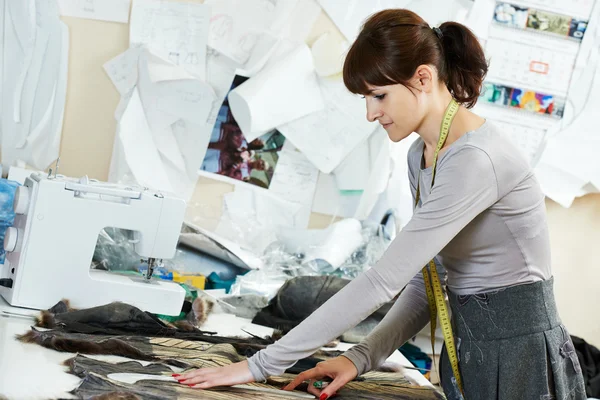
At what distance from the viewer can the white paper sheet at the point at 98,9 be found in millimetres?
2574

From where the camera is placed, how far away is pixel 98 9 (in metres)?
2.60

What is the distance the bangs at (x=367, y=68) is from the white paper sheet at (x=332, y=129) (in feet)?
4.20

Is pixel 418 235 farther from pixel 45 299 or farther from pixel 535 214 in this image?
pixel 45 299

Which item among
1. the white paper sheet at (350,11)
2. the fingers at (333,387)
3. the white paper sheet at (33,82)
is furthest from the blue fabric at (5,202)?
the white paper sheet at (350,11)

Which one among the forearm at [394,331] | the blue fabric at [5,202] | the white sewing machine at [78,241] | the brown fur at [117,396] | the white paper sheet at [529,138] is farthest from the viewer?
the white paper sheet at [529,138]

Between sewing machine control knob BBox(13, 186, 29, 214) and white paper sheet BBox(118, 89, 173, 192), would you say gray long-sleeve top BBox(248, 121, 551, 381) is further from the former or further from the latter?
white paper sheet BBox(118, 89, 173, 192)

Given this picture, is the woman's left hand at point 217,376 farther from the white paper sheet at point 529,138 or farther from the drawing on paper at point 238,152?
the white paper sheet at point 529,138

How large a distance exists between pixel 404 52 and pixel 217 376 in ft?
2.26

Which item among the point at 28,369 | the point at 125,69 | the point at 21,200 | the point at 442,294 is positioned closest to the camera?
the point at 28,369

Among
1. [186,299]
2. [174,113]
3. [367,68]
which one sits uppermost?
[367,68]

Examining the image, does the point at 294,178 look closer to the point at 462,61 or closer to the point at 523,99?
the point at 523,99

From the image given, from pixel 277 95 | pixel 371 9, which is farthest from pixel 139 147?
pixel 371 9

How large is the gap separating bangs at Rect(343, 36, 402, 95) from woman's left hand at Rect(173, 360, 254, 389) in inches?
22.6

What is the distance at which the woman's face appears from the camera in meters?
1.46
